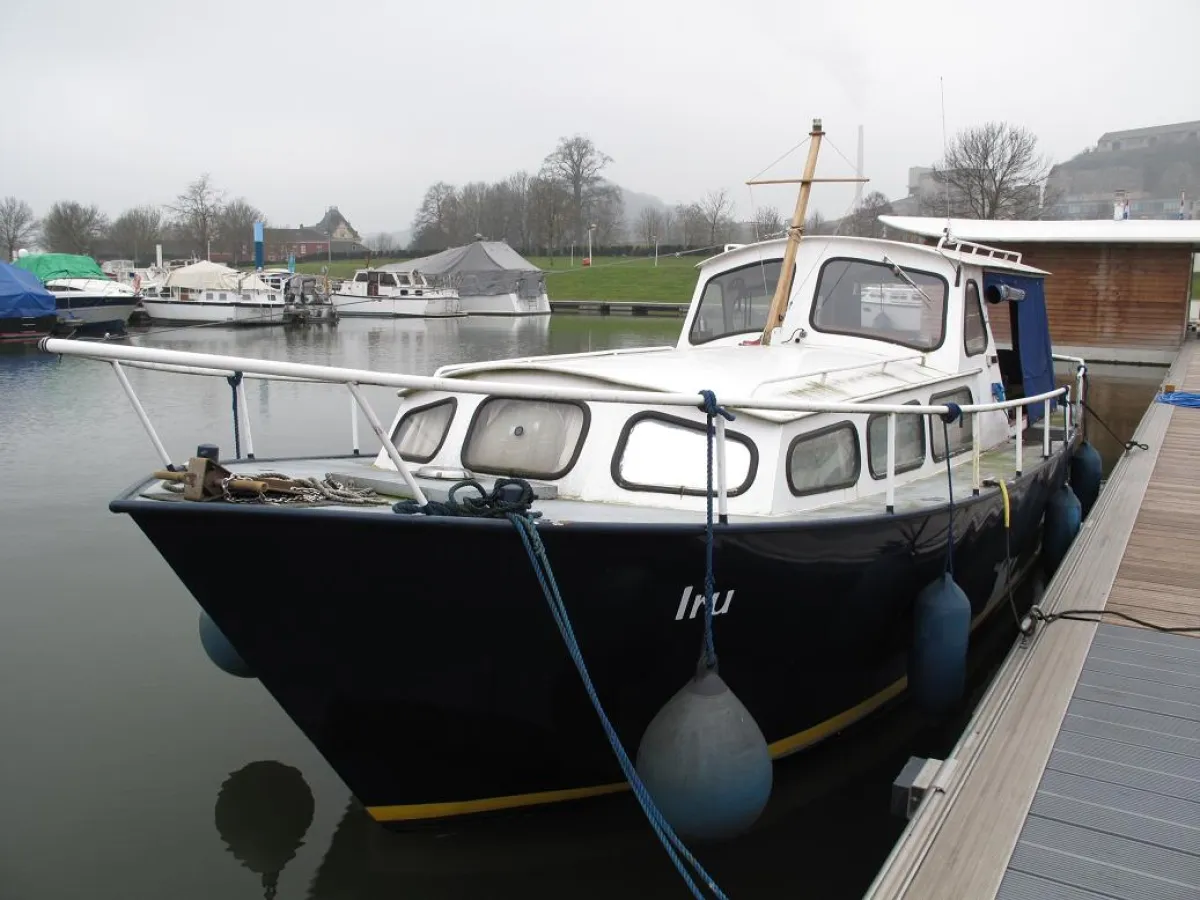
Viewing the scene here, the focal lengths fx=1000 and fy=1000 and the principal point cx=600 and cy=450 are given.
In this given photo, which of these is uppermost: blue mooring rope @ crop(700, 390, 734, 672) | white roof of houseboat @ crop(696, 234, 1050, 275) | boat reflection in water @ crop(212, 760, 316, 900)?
white roof of houseboat @ crop(696, 234, 1050, 275)

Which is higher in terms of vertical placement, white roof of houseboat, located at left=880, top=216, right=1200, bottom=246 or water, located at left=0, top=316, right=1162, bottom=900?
white roof of houseboat, located at left=880, top=216, right=1200, bottom=246

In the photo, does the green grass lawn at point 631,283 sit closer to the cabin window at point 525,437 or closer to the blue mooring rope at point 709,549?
the cabin window at point 525,437

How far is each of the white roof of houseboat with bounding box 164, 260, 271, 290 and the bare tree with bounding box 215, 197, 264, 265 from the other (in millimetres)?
35403

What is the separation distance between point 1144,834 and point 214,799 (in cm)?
579

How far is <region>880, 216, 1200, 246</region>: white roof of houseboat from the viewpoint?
28375 mm

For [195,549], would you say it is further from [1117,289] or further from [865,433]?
[1117,289]

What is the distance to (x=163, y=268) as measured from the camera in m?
68.4

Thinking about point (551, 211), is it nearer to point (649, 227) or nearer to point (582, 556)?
point (649, 227)

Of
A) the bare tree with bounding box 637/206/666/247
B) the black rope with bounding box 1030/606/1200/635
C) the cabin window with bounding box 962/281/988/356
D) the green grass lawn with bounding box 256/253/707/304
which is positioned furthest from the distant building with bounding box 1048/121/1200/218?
the black rope with bounding box 1030/606/1200/635

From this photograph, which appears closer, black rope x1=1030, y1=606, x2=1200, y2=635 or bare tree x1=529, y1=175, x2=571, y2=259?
black rope x1=1030, y1=606, x2=1200, y2=635

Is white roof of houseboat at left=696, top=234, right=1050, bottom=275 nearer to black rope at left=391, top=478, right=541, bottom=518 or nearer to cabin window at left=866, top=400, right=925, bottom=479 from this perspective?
cabin window at left=866, top=400, right=925, bottom=479

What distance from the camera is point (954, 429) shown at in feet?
28.9

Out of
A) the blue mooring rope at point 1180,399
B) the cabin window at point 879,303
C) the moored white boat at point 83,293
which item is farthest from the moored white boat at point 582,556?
the moored white boat at point 83,293

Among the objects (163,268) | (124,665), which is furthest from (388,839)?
(163,268)
